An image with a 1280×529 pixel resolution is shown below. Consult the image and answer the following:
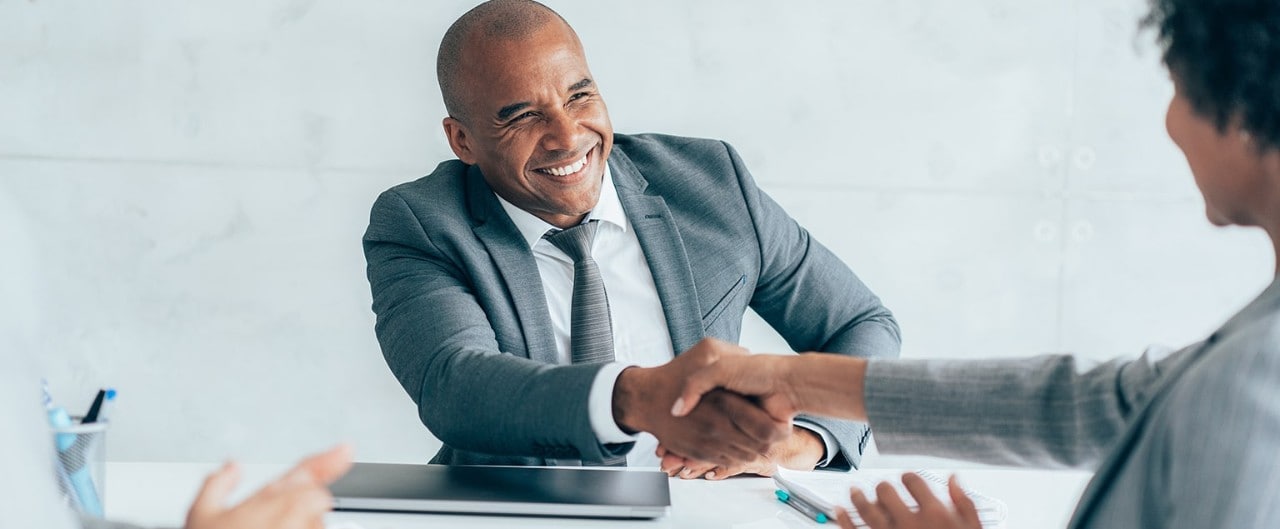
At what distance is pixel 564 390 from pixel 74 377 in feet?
7.14

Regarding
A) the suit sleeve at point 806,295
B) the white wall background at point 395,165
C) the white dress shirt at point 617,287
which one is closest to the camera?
the white dress shirt at point 617,287

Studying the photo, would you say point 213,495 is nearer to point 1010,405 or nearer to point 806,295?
point 1010,405

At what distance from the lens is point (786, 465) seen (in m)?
1.96

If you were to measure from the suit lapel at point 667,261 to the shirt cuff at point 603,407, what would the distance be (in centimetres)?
45

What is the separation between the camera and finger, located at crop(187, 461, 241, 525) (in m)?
1.02

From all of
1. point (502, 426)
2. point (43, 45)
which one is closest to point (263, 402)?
point (43, 45)

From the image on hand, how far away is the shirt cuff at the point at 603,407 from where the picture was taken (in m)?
1.74

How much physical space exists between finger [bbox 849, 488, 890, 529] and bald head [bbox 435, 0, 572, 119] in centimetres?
115

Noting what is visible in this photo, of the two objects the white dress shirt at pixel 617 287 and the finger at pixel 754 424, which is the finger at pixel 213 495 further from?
the white dress shirt at pixel 617 287

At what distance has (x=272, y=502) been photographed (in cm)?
104

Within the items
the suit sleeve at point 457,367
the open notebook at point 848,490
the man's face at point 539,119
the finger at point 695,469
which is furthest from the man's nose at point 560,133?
the open notebook at point 848,490

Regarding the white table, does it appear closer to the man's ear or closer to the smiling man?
the smiling man

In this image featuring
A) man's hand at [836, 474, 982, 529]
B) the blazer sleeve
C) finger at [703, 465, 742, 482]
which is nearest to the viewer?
man's hand at [836, 474, 982, 529]

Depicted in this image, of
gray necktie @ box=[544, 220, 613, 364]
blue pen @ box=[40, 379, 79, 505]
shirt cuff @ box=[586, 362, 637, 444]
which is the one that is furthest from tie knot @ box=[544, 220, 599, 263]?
blue pen @ box=[40, 379, 79, 505]
